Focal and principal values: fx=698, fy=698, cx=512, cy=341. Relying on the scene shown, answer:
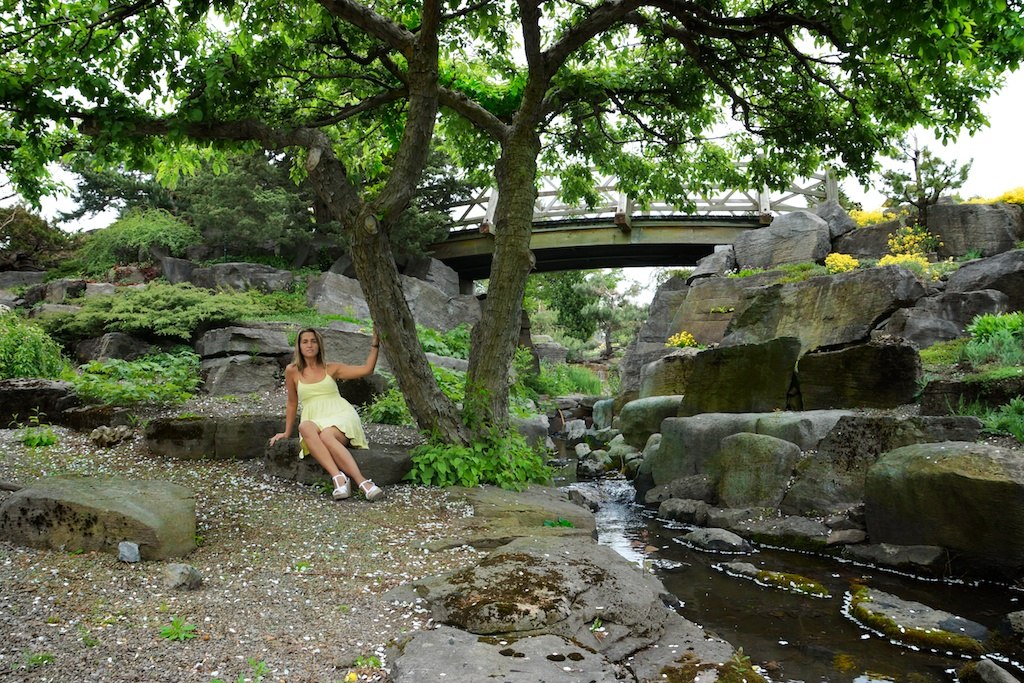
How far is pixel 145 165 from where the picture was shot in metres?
7.72

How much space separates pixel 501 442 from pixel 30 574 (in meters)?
4.20

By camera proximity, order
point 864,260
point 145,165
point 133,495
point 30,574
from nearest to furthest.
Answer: point 30,574 → point 133,495 → point 145,165 → point 864,260

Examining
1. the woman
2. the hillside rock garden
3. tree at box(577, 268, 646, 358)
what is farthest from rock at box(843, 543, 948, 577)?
tree at box(577, 268, 646, 358)

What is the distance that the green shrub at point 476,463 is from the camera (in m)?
6.72

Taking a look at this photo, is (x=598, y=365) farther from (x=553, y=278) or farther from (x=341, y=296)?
(x=341, y=296)

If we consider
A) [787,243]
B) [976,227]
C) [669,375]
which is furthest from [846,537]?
[976,227]

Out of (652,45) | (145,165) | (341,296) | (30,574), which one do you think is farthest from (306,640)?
(341,296)

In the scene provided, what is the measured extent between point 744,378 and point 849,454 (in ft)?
9.30

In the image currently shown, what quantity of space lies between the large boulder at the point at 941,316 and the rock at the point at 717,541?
565cm

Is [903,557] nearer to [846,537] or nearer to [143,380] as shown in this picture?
[846,537]

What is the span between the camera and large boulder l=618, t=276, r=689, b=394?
17.0m

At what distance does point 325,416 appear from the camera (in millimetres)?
6457

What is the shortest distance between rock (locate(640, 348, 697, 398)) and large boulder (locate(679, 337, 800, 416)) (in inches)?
86.4

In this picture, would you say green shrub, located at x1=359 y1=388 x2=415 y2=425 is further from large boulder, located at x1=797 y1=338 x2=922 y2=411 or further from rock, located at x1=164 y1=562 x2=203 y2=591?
large boulder, located at x1=797 y1=338 x2=922 y2=411
